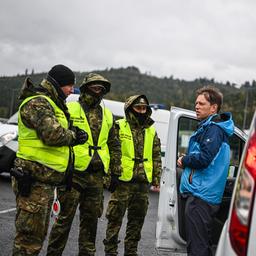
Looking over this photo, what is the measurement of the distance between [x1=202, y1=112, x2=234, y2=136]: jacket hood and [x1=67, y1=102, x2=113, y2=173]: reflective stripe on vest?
3.64ft

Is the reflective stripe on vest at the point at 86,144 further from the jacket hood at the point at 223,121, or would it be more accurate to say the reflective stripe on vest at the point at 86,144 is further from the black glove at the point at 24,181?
the jacket hood at the point at 223,121

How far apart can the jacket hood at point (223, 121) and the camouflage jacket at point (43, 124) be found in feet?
3.83

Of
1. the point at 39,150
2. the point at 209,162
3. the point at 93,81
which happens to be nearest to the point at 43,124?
the point at 39,150

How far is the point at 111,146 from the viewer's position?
4.73 meters

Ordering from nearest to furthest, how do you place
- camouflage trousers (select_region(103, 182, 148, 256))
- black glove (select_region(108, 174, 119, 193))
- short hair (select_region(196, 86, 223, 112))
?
short hair (select_region(196, 86, 223, 112))
black glove (select_region(108, 174, 119, 193))
camouflage trousers (select_region(103, 182, 148, 256))

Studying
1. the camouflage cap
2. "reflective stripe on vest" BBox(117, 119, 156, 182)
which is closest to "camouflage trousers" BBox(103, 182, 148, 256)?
"reflective stripe on vest" BBox(117, 119, 156, 182)

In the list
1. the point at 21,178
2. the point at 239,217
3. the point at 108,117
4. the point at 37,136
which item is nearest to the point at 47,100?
the point at 37,136

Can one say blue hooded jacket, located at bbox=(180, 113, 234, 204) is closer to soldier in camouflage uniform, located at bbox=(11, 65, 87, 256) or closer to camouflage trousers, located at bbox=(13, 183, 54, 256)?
soldier in camouflage uniform, located at bbox=(11, 65, 87, 256)

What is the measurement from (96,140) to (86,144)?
0.38ft

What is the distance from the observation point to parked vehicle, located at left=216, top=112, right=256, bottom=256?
6.30 feet

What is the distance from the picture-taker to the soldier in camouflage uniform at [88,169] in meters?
4.39

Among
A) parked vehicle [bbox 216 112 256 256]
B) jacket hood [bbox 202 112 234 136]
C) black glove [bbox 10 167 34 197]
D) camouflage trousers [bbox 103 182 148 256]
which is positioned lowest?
camouflage trousers [bbox 103 182 148 256]

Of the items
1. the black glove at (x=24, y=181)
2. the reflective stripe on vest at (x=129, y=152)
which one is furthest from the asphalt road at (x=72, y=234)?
the black glove at (x=24, y=181)

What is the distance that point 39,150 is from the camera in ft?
11.9
